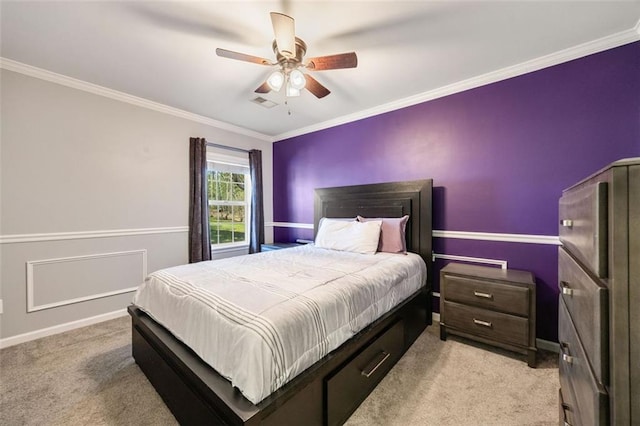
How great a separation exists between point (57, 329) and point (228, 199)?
248cm

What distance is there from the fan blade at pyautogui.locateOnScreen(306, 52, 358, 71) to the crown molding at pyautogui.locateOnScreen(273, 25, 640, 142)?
4.88ft

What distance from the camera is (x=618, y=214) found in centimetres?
63

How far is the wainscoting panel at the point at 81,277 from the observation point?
251 centimetres

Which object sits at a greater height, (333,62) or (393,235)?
(333,62)

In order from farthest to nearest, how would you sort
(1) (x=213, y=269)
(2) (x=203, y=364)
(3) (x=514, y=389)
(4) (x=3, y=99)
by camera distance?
(4) (x=3, y=99) < (1) (x=213, y=269) < (3) (x=514, y=389) < (2) (x=203, y=364)

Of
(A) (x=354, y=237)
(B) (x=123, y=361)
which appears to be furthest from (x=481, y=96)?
(B) (x=123, y=361)

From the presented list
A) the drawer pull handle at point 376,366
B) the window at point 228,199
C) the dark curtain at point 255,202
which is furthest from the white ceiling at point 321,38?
the drawer pull handle at point 376,366

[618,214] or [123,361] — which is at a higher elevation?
[618,214]

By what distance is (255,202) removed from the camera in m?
4.38

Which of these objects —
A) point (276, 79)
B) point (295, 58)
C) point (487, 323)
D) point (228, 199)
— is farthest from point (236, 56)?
Result: point (487, 323)

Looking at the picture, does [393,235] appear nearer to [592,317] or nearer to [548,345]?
[548,345]

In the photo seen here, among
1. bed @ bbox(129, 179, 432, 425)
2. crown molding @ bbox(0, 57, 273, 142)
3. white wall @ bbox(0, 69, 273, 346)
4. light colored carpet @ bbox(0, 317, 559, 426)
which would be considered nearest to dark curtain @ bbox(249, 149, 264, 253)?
crown molding @ bbox(0, 57, 273, 142)

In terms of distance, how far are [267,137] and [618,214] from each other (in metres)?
4.60

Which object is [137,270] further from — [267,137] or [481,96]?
[481,96]
